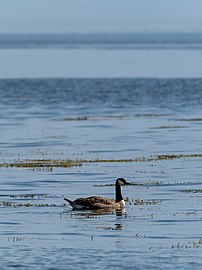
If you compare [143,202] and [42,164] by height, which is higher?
[42,164]

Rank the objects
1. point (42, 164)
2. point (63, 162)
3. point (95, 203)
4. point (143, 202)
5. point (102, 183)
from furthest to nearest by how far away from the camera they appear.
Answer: point (63, 162) < point (42, 164) < point (102, 183) < point (143, 202) < point (95, 203)

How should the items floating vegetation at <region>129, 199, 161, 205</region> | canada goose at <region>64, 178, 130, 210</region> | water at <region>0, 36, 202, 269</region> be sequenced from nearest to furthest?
water at <region>0, 36, 202, 269</region> < canada goose at <region>64, 178, 130, 210</region> < floating vegetation at <region>129, 199, 161, 205</region>

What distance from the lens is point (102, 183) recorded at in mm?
37438

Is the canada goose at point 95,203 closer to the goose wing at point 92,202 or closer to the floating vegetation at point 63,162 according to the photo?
the goose wing at point 92,202

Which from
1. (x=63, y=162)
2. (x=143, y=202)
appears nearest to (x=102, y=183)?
(x=143, y=202)

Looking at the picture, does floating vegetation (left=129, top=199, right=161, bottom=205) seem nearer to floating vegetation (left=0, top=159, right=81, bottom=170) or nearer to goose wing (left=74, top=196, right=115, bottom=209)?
goose wing (left=74, top=196, right=115, bottom=209)

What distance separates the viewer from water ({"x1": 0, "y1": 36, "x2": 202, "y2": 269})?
25.6 meters

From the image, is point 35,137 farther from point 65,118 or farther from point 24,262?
point 24,262

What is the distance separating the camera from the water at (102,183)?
25.6 metres

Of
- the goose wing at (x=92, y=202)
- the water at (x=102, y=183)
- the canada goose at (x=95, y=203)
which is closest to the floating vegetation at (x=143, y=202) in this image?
the water at (x=102, y=183)

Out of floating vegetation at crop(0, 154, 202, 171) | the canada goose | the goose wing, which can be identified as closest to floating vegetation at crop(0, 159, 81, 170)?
floating vegetation at crop(0, 154, 202, 171)

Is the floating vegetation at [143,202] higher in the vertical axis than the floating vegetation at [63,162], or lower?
lower

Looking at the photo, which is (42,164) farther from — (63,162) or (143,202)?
(143,202)

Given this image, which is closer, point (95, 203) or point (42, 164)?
point (95, 203)
